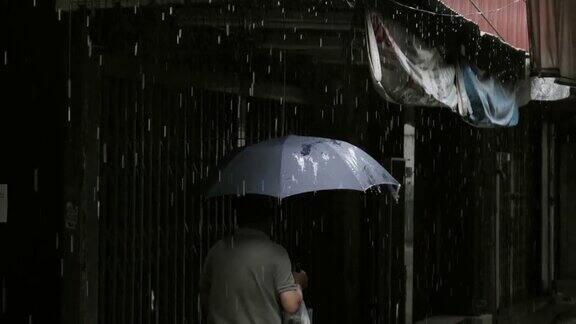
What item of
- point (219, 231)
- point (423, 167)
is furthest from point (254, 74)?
point (423, 167)

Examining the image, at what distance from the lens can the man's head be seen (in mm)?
5418

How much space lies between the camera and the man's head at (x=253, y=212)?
5418 millimetres

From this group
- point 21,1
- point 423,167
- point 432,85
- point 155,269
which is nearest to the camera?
point 21,1

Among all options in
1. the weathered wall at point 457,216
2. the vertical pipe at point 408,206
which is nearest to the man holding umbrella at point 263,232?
the vertical pipe at point 408,206

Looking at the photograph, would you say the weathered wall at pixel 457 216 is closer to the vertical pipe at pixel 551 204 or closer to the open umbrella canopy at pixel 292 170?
the vertical pipe at pixel 551 204

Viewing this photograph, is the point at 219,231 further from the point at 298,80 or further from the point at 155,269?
the point at 298,80

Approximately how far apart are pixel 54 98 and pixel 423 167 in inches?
286

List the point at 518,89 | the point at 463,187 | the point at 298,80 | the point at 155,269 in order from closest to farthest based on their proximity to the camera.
Result: the point at 155,269
the point at 298,80
the point at 518,89
the point at 463,187

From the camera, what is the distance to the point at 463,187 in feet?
44.4

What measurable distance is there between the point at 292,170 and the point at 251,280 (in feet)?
3.37

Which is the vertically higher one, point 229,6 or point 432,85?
point 229,6

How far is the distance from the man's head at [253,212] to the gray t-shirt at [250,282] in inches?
2.6

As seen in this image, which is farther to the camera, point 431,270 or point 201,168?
point 431,270

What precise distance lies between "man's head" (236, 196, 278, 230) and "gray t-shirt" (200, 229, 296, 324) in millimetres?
65
